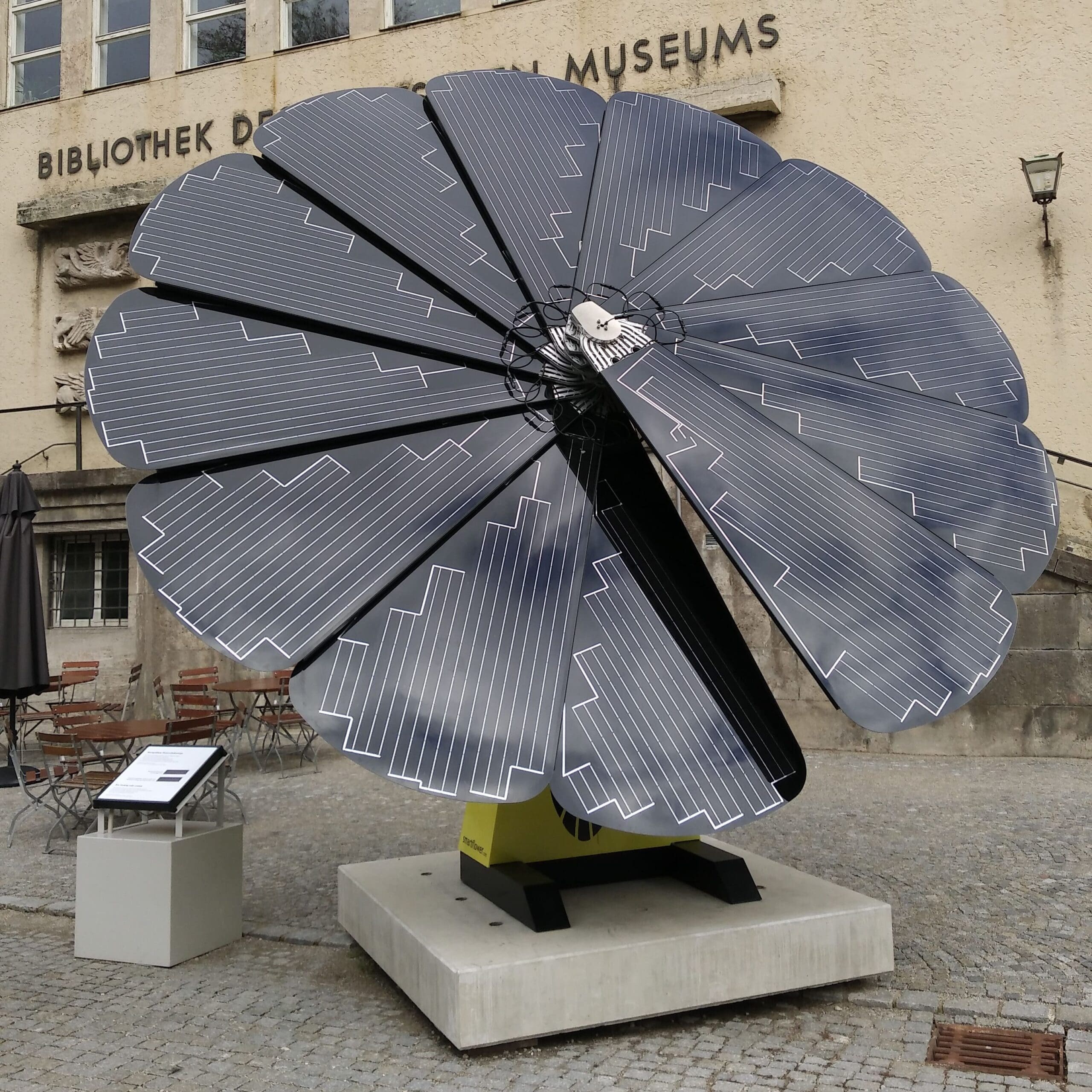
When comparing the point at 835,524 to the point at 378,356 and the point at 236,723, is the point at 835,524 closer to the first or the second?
the point at 378,356

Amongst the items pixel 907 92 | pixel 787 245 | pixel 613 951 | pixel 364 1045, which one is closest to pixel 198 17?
pixel 907 92

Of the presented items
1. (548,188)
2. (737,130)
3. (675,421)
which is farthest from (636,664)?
(737,130)

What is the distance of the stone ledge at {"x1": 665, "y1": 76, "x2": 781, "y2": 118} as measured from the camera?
1380 centimetres

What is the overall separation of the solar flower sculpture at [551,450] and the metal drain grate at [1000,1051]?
4.16 ft

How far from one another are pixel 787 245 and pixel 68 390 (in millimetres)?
14058

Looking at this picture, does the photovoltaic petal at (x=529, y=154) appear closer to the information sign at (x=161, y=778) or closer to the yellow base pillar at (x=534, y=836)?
the yellow base pillar at (x=534, y=836)

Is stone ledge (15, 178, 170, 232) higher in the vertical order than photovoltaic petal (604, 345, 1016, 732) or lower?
higher

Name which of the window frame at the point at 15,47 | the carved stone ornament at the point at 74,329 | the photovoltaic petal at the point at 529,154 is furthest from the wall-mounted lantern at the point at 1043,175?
the window frame at the point at 15,47

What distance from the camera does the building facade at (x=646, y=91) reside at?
40.5 ft

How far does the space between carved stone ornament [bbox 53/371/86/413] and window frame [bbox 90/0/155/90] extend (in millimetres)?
4757

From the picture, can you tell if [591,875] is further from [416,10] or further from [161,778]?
[416,10]

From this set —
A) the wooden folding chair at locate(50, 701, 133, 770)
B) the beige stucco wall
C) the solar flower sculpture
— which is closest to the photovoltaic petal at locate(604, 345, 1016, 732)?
the solar flower sculpture

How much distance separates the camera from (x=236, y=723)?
33.8 ft

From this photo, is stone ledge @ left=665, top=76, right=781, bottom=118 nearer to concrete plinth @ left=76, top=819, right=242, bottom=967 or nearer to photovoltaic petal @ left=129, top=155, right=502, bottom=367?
photovoltaic petal @ left=129, top=155, right=502, bottom=367
